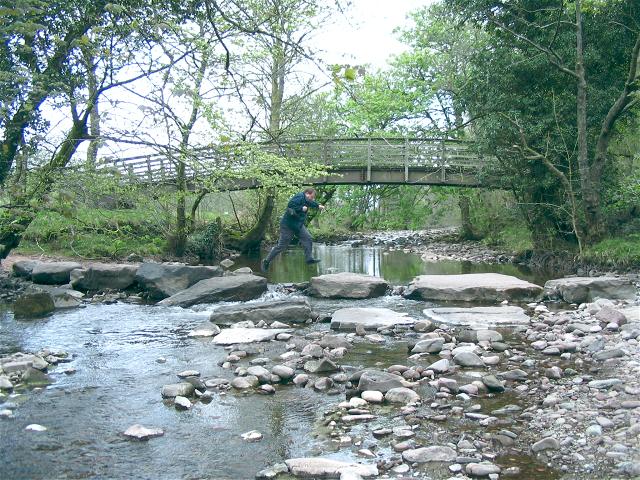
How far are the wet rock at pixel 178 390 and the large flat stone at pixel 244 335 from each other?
2288mm

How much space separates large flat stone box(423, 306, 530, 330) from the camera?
380 inches

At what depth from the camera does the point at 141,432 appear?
16.9 feet

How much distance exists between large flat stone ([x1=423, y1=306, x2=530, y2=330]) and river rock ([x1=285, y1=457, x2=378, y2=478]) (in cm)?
542

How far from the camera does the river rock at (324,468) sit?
4312 mm

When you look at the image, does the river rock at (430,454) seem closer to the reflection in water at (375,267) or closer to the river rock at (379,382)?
the river rock at (379,382)

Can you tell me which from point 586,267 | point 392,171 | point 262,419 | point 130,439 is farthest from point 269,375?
point 392,171

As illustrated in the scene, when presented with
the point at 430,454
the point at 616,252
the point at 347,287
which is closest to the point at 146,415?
the point at 430,454

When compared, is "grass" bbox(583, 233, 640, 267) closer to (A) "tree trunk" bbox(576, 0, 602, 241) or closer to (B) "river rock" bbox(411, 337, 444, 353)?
(A) "tree trunk" bbox(576, 0, 602, 241)

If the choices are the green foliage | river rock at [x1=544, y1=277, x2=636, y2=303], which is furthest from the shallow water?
the green foliage

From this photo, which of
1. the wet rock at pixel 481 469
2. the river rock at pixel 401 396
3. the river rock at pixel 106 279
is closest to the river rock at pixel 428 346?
the river rock at pixel 401 396

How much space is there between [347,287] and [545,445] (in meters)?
8.54

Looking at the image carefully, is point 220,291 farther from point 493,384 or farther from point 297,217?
point 493,384

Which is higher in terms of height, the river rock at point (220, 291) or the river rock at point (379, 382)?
the river rock at point (220, 291)

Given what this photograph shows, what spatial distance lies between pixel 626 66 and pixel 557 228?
215 inches
